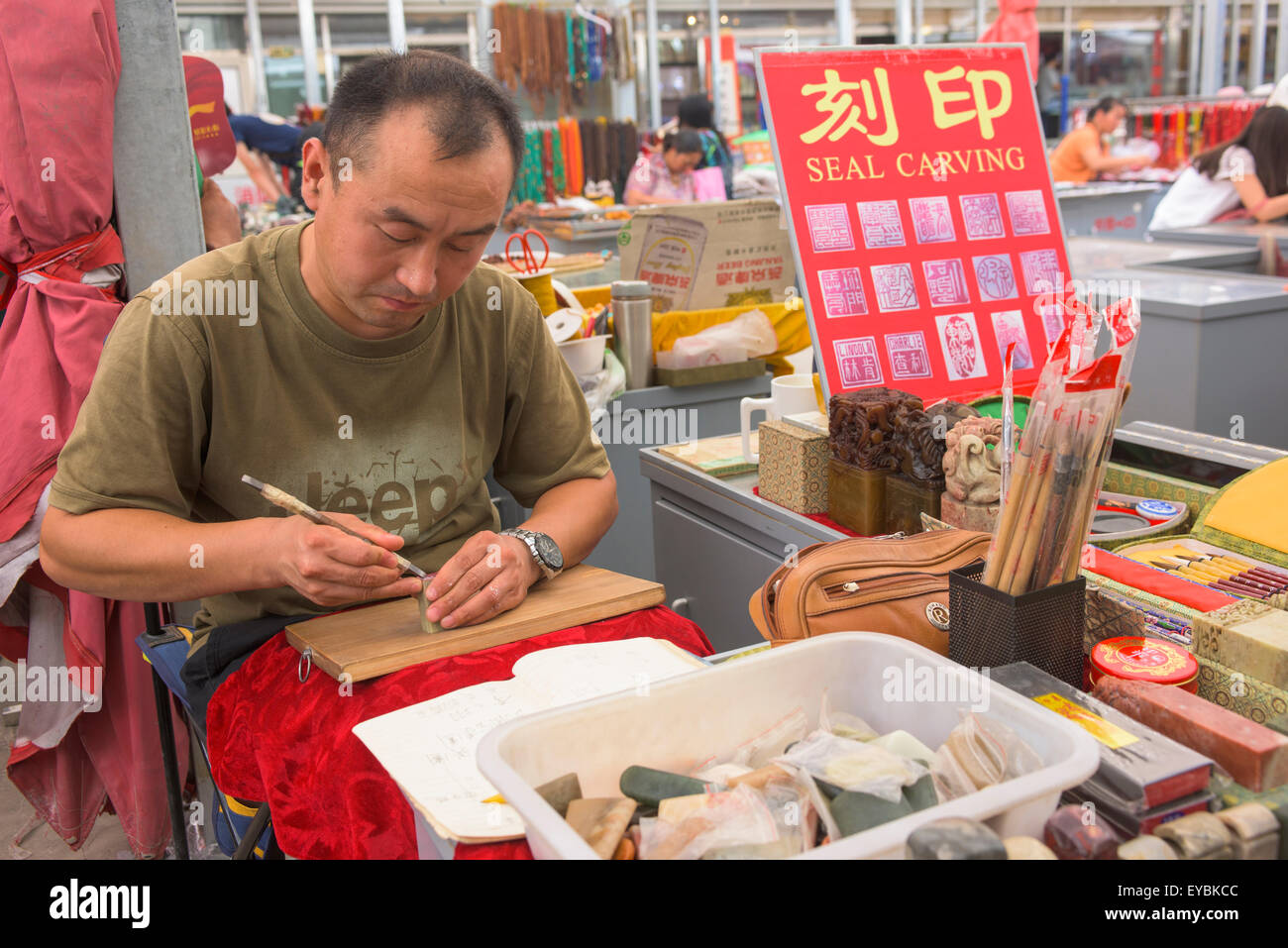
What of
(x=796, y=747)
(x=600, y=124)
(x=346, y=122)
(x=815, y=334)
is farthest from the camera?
(x=600, y=124)

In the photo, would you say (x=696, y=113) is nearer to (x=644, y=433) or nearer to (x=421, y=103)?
(x=644, y=433)

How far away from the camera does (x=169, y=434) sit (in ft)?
5.13

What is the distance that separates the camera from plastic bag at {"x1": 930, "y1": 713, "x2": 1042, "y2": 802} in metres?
0.91

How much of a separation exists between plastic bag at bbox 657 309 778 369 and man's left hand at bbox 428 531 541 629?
1.84m

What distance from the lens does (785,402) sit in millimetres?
2160

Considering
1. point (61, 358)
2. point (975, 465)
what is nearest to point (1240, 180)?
point (975, 465)

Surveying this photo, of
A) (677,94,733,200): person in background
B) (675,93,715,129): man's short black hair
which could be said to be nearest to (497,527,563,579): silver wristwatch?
(677,94,733,200): person in background

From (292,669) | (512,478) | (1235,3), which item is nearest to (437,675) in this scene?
(292,669)

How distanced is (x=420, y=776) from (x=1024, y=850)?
0.57 metres

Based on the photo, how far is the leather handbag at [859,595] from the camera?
1282 mm

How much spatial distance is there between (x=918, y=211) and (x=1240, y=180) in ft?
13.1

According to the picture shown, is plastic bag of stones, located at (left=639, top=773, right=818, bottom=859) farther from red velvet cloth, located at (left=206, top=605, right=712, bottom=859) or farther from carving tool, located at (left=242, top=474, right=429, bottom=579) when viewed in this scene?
carving tool, located at (left=242, top=474, right=429, bottom=579)

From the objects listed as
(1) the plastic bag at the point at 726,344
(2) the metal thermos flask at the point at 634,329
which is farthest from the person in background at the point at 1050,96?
(2) the metal thermos flask at the point at 634,329

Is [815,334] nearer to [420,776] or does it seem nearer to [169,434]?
[169,434]
